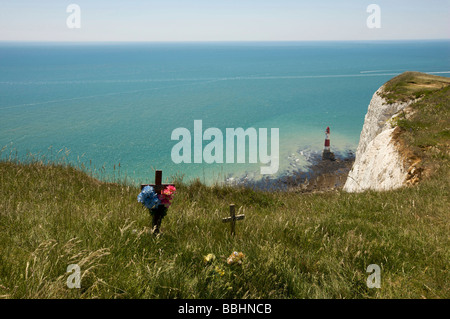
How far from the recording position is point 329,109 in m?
63.1

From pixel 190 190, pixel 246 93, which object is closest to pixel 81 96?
pixel 246 93

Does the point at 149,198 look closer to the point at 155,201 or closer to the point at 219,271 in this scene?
the point at 155,201

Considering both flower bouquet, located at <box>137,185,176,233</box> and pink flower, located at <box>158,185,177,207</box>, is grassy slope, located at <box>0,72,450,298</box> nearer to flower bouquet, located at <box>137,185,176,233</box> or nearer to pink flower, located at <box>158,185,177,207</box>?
flower bouquet, located at <box>137,185,176,233</box>

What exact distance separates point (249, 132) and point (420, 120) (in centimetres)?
3269

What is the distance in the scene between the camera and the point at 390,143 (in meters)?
14.7

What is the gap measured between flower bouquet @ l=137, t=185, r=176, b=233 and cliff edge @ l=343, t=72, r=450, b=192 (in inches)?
304

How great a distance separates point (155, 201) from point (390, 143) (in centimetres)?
1323

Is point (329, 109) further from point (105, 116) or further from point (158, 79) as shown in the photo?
point (158, 79)

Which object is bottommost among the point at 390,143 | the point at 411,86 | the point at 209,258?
the point at 209,258

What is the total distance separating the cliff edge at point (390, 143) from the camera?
1215 cm

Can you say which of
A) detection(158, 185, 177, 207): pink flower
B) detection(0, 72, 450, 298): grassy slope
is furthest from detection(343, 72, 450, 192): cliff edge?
detection(158, 185, 177, 207): pink flower

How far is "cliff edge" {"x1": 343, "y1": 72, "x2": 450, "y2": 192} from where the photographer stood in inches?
478

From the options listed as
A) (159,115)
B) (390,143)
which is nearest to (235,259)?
(390,143)

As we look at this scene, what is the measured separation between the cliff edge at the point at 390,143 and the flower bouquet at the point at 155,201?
7.73 metres
